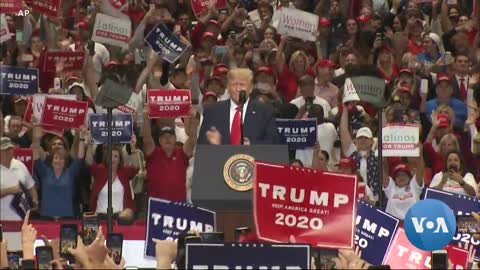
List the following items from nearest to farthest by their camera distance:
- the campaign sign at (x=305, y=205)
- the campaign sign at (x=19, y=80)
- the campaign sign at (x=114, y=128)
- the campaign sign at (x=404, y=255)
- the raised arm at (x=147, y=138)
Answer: the campaign sign at (x=305, y=205), the campaign sign at (x=404, y=255), the campaign sign at (x=114, y=128), the raised arm at (x=147, y=138), the campaign sign at (x=19, y=80)

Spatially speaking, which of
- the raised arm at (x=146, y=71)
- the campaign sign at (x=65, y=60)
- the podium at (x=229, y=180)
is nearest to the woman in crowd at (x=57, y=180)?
the raised arm at (x=146, y=71)

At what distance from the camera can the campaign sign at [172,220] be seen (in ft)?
37.0

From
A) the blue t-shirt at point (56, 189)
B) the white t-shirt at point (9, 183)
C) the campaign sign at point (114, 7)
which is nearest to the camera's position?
the white t-shirt at point (9, 183)

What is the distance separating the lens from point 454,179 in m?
15.3

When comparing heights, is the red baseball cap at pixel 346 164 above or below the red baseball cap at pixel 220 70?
below

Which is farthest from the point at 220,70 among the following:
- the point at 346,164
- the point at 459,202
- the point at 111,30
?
the point at 459,202

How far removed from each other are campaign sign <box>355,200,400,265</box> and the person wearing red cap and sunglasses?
346cm

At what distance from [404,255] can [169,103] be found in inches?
232

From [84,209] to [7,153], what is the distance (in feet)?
Answer: 2.89

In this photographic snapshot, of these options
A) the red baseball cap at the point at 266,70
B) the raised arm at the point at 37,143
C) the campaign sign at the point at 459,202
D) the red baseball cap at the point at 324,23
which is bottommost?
the campaign sign at the point at 459,202

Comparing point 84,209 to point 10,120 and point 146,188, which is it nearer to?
point 146,188

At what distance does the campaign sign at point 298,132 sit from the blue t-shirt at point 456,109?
79.2 inches

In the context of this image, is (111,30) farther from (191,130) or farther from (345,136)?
(345,136)

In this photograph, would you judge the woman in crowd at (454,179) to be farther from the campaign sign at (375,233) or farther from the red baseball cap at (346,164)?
the campaign sign at (375,233)
